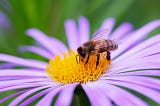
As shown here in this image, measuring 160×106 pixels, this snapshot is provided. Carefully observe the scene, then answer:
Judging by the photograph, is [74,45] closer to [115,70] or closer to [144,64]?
[115,70]

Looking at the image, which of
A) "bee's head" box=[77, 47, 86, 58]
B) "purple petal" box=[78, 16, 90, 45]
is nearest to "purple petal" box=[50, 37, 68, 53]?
"purple petal" box=[78, 16, 90, 45]

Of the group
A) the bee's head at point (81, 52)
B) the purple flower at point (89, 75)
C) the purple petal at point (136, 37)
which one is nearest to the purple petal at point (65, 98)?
the purple flower at point (89, 75)

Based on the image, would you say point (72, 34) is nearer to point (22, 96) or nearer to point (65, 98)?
point (22, 96)

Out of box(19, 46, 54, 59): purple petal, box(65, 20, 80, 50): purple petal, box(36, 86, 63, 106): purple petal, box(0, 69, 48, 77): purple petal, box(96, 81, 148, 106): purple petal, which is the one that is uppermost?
box(65, 20, 80, 50): purple petal

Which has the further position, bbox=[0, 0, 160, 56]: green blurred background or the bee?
bbox=[0, 0, 160, 56]: green blurred background

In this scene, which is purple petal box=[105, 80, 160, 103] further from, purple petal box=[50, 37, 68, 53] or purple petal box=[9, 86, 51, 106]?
purple petal box=[50, 37, 68, 53]

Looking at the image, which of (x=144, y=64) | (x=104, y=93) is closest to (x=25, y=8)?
(x=144, y=64)
